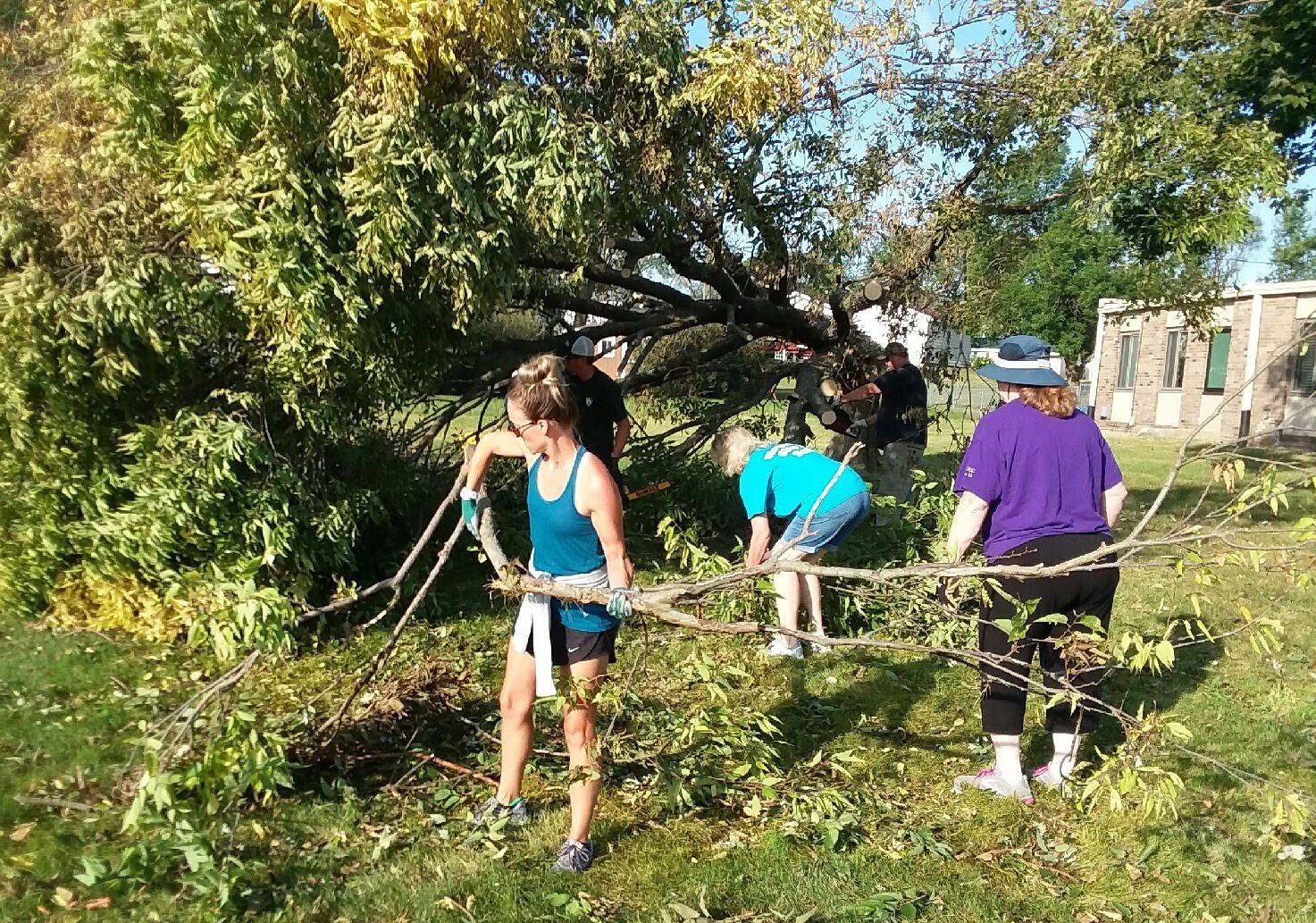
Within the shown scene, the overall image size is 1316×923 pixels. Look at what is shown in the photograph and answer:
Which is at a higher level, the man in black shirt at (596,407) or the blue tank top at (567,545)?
the man in black shirt at (596,407)

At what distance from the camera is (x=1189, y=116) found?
705cm

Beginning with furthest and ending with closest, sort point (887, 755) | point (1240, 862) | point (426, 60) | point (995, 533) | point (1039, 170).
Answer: point (1039, 170) < point (426, 60) < point (887, 755) < point (995, 533) < point (1240, 862)

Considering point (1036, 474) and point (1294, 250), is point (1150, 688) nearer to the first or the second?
point (1036, 474)

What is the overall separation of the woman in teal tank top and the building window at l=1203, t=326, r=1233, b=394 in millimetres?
26319

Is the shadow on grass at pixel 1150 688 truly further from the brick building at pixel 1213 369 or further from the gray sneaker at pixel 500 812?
the brick building at pixel 1213 369

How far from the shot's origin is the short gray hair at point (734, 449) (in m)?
5.24

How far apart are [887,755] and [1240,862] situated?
1441 millimetres

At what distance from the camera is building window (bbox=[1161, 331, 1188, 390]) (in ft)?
85.7

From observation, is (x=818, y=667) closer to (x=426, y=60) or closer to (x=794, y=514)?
(x=794, y=514)

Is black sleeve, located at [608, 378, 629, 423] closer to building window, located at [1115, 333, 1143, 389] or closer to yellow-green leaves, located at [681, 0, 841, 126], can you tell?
yellow-green leaves, located at [681, 0, 841, 126]

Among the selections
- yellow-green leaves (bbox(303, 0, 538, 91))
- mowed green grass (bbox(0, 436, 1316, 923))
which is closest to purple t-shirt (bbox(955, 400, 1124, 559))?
mowed green grass (bbox(0, 436, 1316, 923))

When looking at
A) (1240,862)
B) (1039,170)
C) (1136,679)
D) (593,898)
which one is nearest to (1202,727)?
(1136,679)

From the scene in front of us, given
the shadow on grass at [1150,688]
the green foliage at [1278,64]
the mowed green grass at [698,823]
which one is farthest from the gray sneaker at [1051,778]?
the green foliage at [1278,64]

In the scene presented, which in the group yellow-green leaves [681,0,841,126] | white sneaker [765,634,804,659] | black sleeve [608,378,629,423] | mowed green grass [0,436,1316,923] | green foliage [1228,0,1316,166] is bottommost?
mowed green grass [0,436,1316,923]
